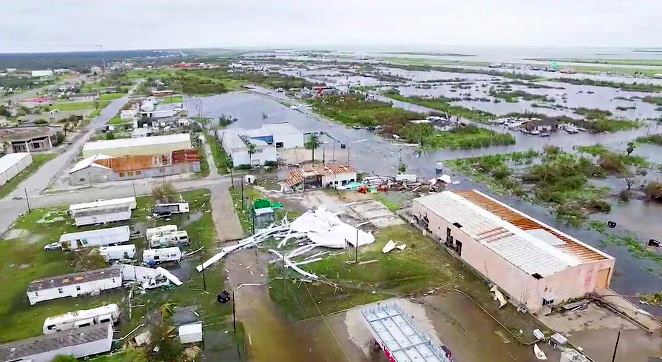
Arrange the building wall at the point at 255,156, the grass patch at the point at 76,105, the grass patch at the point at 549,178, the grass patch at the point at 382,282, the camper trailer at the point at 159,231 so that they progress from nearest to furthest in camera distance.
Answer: the grass patch at the point at 382,282 → the camper trailer at the point at 159,231 → the grass patch at the point at 549,178 → the building wall at the point at 255,156 → the grass patch at the point at 76,105

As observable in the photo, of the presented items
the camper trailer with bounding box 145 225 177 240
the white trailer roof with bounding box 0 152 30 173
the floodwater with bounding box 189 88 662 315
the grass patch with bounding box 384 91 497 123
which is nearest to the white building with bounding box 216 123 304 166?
the floodwater with bounding box 189 88 662 315

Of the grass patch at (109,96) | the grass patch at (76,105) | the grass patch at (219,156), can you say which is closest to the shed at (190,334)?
the grass patch at (219,156)

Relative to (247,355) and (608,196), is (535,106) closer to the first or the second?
(608,196)

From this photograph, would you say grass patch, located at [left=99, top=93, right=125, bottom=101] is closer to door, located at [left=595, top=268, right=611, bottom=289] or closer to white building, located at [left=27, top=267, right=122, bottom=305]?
white building, located at [left=27, top=267, right=122, bottom=305]

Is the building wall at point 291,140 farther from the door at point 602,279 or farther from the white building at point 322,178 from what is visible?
the door at point 602,279

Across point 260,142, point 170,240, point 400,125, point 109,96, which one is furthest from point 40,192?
point 109,96

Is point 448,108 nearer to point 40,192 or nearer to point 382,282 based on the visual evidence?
point 382,282
